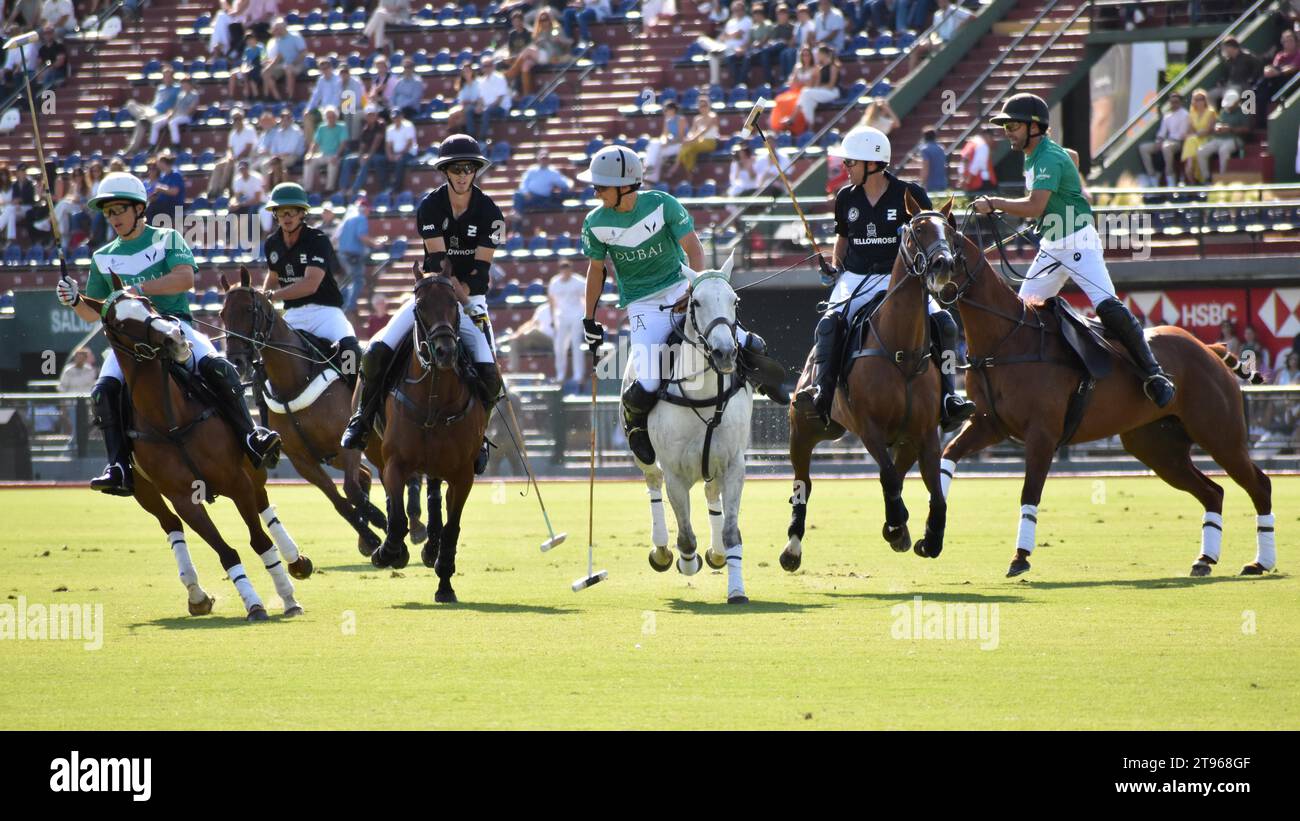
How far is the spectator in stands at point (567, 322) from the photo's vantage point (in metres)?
29.9

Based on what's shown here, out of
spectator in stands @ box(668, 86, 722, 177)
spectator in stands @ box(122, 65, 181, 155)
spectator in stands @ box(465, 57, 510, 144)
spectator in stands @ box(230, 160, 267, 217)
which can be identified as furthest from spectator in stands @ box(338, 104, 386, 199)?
spectator in stands @ box(668, 86, 722, 177)

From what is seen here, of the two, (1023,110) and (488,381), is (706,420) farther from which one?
(1023,110)

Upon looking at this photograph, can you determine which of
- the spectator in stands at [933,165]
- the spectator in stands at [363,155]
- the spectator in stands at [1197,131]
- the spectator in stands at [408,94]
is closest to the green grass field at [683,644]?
the spectator in stands at [933,165]

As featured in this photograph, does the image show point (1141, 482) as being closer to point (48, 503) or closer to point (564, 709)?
point (48, 503)

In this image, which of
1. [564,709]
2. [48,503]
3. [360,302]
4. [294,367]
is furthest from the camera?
[360,302]

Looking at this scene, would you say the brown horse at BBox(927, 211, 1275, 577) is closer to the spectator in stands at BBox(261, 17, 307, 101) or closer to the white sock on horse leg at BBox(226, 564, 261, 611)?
the white sock on horse leg at BBox(226, 564, 261, 611)

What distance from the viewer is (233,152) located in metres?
38.2

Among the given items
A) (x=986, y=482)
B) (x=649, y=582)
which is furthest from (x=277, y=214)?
(x=986, y=482)

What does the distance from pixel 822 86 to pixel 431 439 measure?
68.3 feet

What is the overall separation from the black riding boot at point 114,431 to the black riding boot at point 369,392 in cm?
182

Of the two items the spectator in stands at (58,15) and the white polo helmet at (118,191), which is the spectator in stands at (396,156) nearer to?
the spectator in stands at (58,15)

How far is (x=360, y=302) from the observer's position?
3278 cm

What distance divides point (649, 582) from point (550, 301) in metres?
16.3

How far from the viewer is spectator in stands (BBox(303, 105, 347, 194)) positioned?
36844 mm
